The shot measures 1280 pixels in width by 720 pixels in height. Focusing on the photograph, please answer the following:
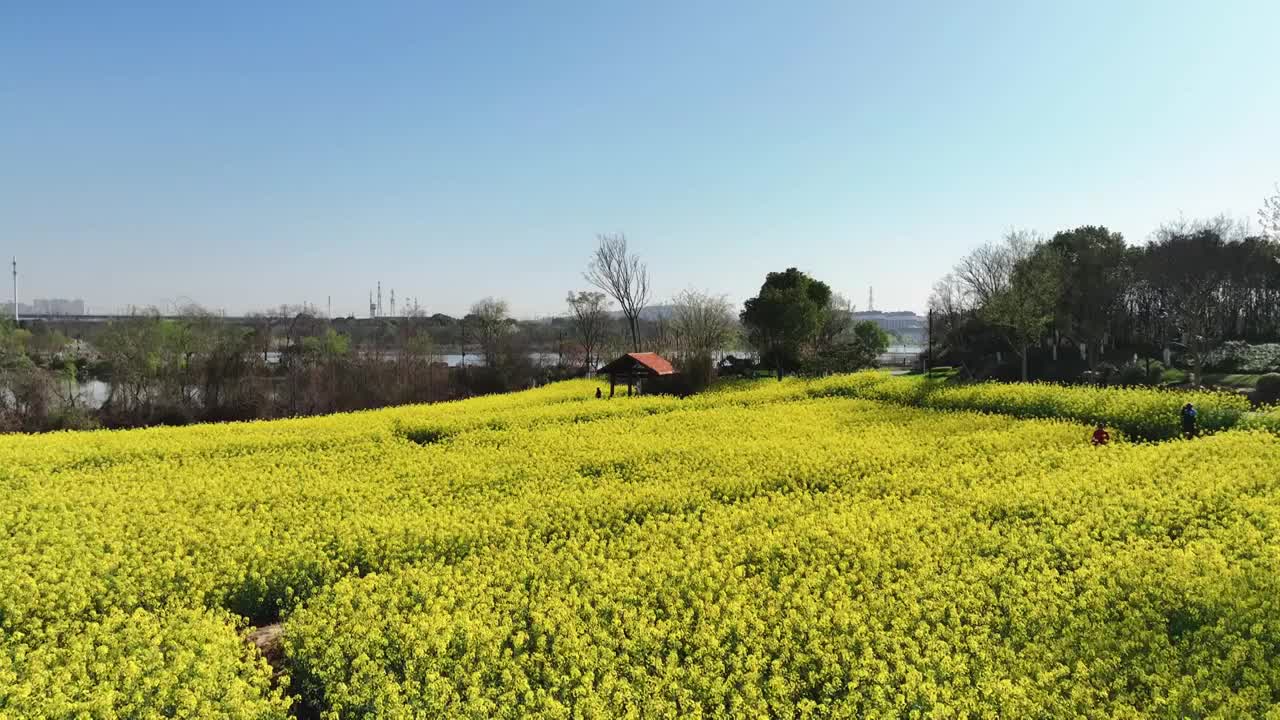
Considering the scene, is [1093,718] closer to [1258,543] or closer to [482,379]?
[1258,543]

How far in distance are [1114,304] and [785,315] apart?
719 inches

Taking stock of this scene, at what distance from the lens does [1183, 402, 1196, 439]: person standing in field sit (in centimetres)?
1544

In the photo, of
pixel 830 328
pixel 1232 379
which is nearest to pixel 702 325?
pixel 830 328

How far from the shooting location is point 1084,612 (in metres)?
6.41

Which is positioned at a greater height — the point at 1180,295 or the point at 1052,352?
the point at 1180,295

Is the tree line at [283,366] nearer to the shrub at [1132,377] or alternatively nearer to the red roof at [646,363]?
the red roof at [646,363]

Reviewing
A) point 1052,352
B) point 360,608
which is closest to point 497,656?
point 360,608

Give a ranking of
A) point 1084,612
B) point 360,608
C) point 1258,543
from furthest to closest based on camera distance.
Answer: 1. point 1258,543
2. point 360,608
3. point 1084,612

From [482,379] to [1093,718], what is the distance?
38999mm

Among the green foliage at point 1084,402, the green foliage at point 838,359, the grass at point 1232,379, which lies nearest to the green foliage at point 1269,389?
the green foliage at point 1084,402

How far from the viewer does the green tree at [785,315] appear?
1459 inches

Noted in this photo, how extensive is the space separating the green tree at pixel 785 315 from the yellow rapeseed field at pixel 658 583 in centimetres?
2279

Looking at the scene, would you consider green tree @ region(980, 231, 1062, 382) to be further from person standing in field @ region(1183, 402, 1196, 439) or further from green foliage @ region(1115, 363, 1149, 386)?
person standing in field @ region(1183, 402, 1196, 439)

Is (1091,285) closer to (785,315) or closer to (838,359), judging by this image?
(838,359)
